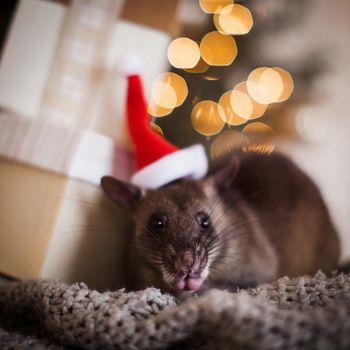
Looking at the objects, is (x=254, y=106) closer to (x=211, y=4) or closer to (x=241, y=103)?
(x=241, y=103)

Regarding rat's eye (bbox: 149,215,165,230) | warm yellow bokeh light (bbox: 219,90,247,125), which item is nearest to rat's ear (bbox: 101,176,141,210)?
rat's eye (bbox: 149,215,165,230)

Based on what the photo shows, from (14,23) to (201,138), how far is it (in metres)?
0.76

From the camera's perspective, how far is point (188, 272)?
3.18 ft

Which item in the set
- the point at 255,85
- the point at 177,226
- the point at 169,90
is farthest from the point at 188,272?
the point at 255,85

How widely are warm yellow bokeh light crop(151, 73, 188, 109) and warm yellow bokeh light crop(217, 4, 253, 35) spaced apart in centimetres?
25

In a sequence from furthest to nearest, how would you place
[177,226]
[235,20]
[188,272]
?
1. [235,20]
2. [177,226]
3. [188,272]

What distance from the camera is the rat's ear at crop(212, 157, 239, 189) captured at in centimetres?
129

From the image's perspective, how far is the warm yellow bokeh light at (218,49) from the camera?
1410mm

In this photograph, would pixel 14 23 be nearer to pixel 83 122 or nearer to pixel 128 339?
pixel 83 122

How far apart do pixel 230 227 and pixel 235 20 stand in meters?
0.73

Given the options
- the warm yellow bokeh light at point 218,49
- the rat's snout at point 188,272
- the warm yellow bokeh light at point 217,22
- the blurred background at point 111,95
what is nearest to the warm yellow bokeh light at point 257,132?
the blurred background at point 111,95

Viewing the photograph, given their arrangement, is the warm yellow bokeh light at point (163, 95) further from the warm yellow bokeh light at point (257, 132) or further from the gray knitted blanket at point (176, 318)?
the gray knitted blanket at point (176, 318)

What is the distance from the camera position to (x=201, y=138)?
4.83 feet

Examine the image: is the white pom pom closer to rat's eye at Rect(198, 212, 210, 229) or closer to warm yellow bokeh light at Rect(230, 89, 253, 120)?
warm yellow bokeh light at Rect(230, 89, 253, 120)
